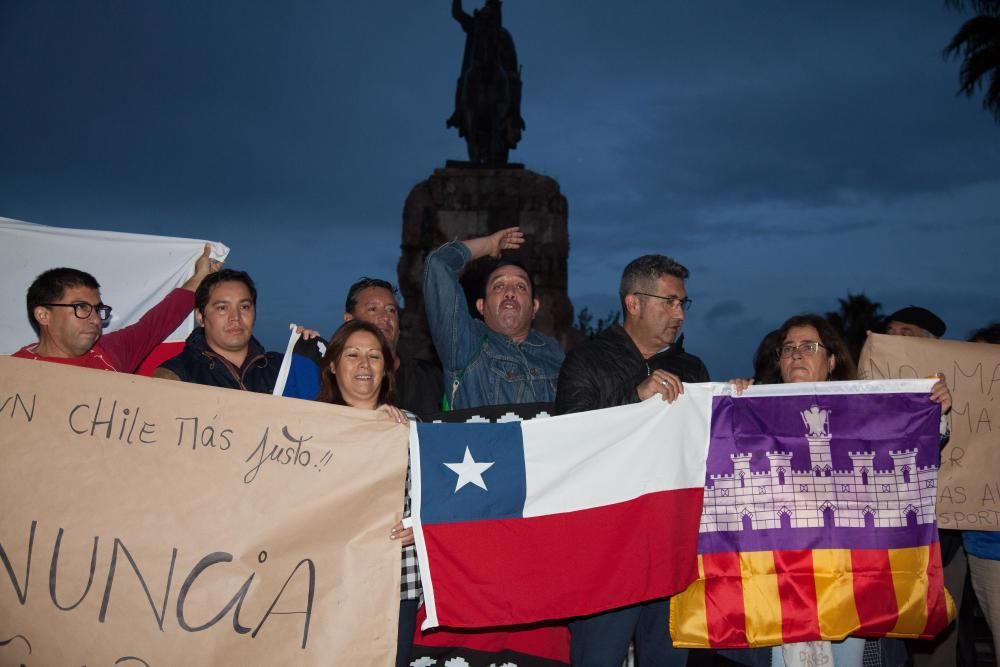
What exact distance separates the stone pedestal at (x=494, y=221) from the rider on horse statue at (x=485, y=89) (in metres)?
1.46

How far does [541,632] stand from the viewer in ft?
13.7

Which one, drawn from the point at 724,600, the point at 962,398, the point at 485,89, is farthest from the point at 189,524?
the point at 485,89

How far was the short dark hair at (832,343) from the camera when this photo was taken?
3.96 metres

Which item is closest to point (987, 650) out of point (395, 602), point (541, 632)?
point (541, 632)

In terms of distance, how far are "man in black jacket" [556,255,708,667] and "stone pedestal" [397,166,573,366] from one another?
34.4ft

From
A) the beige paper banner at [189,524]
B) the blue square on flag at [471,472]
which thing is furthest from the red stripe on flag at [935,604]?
the beige paper banner at [189,524]

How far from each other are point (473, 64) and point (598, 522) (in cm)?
1434

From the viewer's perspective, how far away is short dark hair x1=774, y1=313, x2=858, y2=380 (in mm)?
3959

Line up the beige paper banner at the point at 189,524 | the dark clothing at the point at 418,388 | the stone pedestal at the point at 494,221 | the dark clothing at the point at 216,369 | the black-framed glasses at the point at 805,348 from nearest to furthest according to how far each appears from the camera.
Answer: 1. the beige paper banner at the point at 189,524
2. the dark clothing at the point at 216,369
3. the black-framed glasses at the point at 805,348
4. the dark clothing at the point at 418,388
5. the stone pedestal at the point at 494,221

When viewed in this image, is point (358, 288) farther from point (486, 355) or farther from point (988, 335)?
point (988, 335)

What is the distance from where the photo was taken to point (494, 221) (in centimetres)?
1493

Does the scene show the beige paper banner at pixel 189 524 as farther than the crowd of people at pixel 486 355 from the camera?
No

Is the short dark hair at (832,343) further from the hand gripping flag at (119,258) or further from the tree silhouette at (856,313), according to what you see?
the tree silhouette at (856,313)

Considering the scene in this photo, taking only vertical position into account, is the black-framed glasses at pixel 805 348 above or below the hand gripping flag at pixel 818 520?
above
